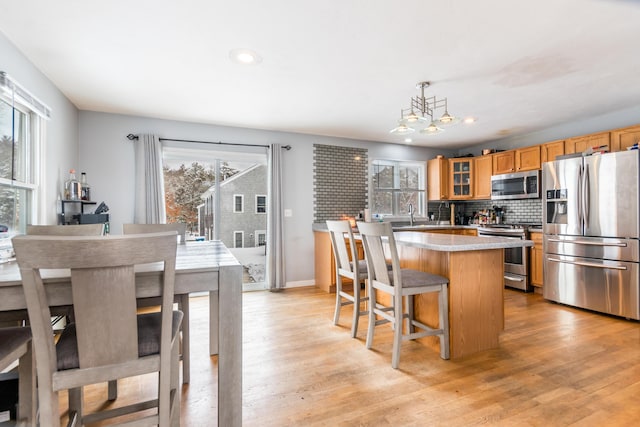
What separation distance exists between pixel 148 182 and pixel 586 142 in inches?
217

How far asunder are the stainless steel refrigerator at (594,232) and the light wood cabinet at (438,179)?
184cm

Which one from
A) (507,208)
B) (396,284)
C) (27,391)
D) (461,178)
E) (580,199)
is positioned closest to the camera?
(27,391)

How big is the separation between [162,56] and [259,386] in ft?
8.41

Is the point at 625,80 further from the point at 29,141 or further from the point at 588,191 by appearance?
the point at 29,141

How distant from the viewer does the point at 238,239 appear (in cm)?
464

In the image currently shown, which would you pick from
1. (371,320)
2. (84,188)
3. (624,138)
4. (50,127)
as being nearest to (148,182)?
(84,188)

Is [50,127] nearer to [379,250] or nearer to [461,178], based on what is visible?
[379,250]

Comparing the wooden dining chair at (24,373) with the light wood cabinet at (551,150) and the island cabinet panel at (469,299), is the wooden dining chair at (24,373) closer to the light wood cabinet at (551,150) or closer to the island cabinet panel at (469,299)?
the island cabinet panel at (469,299)

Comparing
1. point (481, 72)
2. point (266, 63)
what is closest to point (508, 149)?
point (481, 72)

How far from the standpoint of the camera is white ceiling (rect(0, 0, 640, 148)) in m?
1.96

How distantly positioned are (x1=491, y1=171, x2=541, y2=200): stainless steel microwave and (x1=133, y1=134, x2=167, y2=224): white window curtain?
16.4 feet

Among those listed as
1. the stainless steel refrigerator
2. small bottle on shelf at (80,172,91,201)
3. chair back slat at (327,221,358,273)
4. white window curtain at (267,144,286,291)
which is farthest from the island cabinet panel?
small bottle on shelf at (80,172,91,201)

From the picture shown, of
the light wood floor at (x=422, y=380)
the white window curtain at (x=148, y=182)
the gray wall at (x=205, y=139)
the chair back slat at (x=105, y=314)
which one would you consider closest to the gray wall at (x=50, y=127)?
the gray wall at (x=205, y=139)

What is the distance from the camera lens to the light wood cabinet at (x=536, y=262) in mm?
4273
